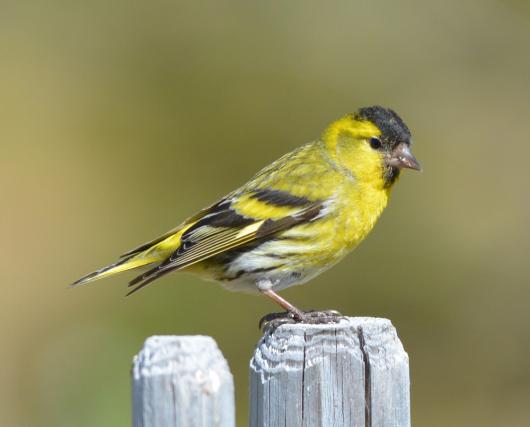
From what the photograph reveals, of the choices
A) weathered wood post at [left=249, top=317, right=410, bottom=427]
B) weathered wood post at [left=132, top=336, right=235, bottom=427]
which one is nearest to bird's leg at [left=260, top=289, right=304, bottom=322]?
weathered wood post at [left=249, top=317, right=410, bottom=427]

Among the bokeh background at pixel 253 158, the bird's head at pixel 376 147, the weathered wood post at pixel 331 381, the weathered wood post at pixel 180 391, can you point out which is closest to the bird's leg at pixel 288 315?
the bird's head at pixel 376 147

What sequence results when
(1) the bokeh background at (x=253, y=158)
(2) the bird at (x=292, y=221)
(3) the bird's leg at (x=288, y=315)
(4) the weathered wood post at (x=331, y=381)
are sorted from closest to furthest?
1. (4) the weathered wood post at (x=331, y=381)
2. (3) the bird's leg at (x=288, y=315)
3. (2) the bird at (x=292, y=221)
4. (1) the bokeh background at (x=253, y=158)

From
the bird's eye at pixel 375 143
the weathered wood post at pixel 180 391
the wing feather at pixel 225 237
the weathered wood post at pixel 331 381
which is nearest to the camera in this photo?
the weathered wood post at pixel 180 391

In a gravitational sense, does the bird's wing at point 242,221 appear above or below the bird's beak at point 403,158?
below

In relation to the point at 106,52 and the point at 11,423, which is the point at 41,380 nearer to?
the point at 11,423

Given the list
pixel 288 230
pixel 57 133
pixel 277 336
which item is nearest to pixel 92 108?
pixel 57 133

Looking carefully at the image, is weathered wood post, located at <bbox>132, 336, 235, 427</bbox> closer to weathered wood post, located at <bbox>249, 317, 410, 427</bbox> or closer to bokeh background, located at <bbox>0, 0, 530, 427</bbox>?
weathered wood post, located at <bbox>249, 317, 410, 427</bbox>

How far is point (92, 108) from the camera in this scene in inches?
446

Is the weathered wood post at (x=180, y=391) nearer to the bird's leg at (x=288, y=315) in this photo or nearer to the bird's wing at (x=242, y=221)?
A: the bird's leg at (x=288, y=315)

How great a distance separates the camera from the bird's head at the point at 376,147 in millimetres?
6156

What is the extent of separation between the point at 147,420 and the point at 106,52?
368 inches

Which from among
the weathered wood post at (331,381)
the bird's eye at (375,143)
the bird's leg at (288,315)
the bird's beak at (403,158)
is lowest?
the weathered wood post at (331,381)

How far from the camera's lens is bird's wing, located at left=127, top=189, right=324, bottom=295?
579 centimetres

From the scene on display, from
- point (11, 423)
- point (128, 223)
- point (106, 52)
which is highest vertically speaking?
point (106, 52)
